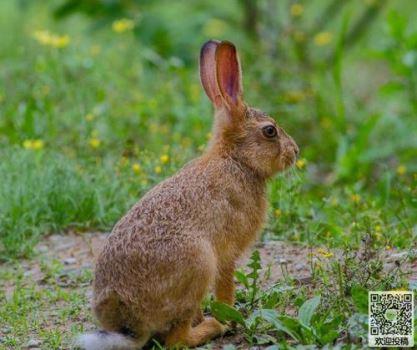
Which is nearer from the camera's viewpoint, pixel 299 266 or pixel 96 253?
pixel 299 266

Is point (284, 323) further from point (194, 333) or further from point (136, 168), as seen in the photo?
point (136, 168)

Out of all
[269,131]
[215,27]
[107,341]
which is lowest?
[107,341]

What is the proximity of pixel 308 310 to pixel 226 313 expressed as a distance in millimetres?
433

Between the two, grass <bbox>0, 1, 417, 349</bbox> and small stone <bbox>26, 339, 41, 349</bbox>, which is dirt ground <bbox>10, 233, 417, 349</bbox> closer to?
grass <bbox>0, 1, 417, 349</bbox>

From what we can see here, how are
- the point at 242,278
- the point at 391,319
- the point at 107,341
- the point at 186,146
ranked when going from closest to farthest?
the point at 391,319 → the point at 107,341 → the point at 242,278 → the point at 186,146

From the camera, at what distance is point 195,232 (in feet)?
16.9

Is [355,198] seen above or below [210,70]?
below

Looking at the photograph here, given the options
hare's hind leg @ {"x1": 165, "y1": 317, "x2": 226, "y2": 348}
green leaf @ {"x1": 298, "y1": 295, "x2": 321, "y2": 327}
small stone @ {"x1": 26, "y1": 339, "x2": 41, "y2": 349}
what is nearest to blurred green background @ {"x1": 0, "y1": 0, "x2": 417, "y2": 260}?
green leaf @ {"x1": 298, "y1": 295, "x2": 321, "y2": 327}

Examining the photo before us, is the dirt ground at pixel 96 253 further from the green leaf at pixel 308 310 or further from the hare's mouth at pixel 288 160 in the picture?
the green leaf at pixel 308 310

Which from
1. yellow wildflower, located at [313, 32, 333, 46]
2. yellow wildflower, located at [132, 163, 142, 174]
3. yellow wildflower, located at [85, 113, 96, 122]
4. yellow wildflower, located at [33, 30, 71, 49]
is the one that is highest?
yellow wildflower, located at [313, 32, 333, 46]

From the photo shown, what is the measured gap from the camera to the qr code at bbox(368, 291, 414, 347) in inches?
181

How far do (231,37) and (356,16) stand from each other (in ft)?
5.49

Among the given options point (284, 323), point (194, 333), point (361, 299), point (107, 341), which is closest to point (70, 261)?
point (194, 333)

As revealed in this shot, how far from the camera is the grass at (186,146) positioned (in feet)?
18.3
